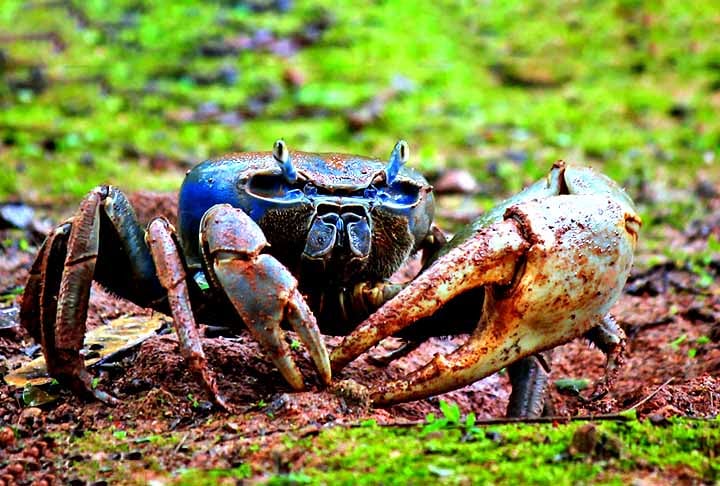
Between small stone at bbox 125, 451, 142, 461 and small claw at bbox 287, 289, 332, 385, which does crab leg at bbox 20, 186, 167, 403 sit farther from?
small claw at bbox 287, 289, 332, 385

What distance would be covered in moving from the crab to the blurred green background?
4.15 metres

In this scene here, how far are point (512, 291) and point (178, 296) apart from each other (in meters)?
1.08

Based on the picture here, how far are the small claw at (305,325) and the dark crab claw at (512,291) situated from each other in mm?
120

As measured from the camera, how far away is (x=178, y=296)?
3.36 meters

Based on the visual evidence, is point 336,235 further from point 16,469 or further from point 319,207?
point 16,469

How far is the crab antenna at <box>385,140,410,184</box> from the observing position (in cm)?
389

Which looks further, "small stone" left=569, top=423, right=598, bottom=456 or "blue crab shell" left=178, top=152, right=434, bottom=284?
"blue crab shell" left=178, top=152, right=434, bottom=284

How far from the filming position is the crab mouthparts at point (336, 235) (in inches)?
145

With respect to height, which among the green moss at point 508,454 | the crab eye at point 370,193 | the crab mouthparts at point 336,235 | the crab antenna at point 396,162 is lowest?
the green moss at point 508,454

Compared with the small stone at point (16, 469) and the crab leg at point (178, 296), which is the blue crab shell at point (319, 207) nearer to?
the crab leg at point (178, 296)

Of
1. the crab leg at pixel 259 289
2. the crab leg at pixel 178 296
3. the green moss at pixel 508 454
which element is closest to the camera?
the green moss at pixel 508 454

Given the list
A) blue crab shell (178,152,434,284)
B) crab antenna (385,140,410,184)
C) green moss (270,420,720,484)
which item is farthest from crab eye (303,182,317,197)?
green moss (270,420,720,484)

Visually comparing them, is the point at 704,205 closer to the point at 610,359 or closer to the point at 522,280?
the point at 610,359

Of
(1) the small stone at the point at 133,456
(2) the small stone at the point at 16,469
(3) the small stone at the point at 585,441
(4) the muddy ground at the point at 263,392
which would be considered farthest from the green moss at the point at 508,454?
(2) the small stone at the point at 16,469
